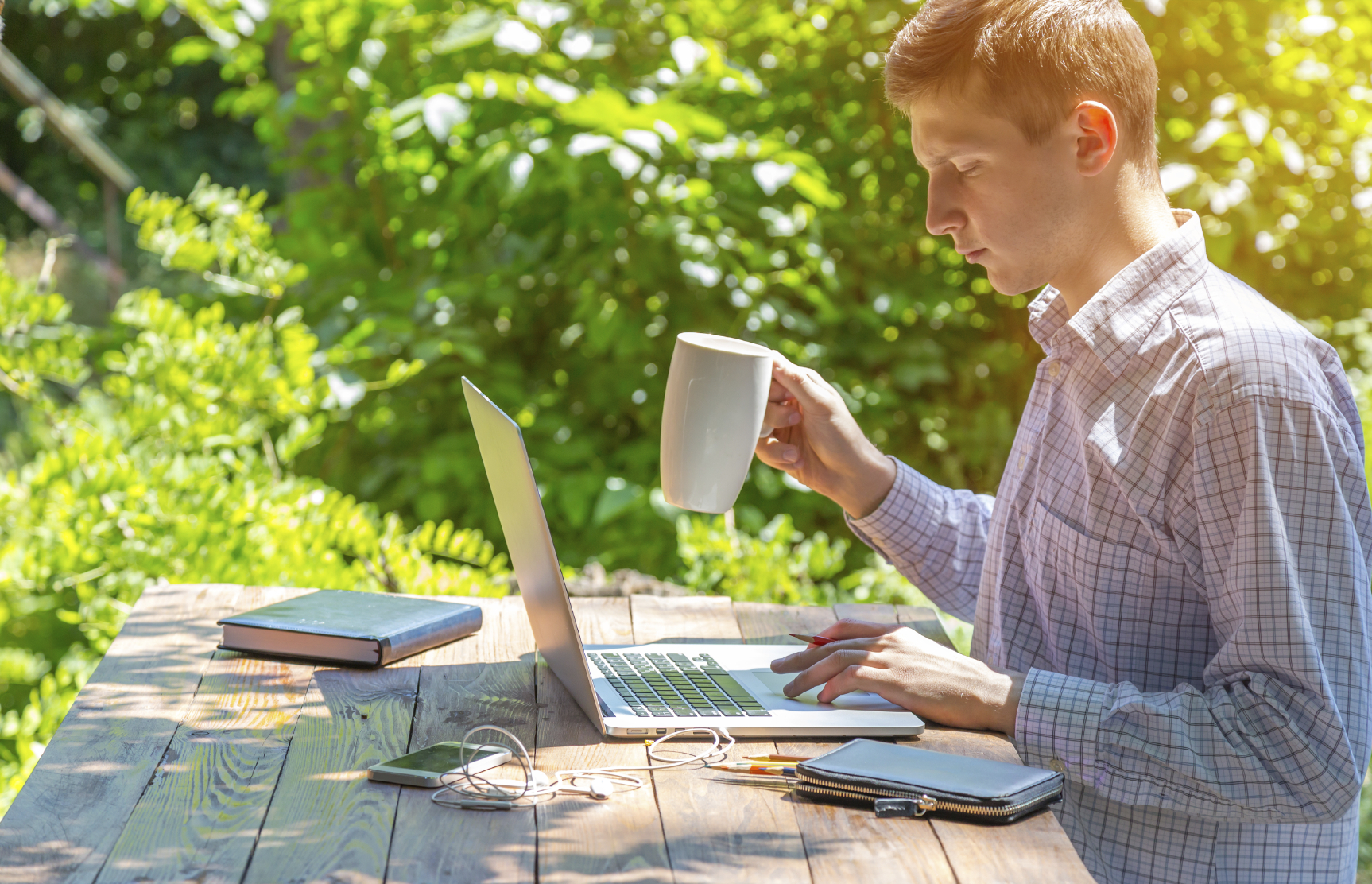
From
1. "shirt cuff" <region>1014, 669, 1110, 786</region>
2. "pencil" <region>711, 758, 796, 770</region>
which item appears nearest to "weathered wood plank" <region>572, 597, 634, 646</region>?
"pencil" <region>711, 758, 796, 770</region>

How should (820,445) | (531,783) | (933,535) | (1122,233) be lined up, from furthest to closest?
(933,535)
(820,445)
(1122,233)
(531,783)

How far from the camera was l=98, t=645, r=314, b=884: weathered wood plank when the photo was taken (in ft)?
3.21

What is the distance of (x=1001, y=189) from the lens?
1515mm

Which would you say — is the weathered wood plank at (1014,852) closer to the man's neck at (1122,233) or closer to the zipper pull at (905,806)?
the zipper pull at (905,806)

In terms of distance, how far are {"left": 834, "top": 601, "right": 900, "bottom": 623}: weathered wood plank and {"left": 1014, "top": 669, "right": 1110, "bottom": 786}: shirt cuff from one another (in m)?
0.57

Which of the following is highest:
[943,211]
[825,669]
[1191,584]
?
[943,211]

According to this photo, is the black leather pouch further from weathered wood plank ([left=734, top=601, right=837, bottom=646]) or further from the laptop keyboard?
weathered wood plank ([left=734, top=601, right=837, bottom=646])

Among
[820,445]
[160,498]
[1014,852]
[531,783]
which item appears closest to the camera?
[1014,852]

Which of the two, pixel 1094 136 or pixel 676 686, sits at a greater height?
pixel 1094 136

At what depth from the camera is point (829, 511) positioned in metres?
3.69

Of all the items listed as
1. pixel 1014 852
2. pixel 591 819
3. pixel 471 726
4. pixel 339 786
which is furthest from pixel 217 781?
pixel 1014 852

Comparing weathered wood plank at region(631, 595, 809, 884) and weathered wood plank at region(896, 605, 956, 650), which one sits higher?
weathered wood plank at region(896, 605, 956, 650)

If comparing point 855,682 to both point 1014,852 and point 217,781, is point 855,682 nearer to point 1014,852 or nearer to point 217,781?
point 1014,852

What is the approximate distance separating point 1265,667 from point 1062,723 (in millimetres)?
218
